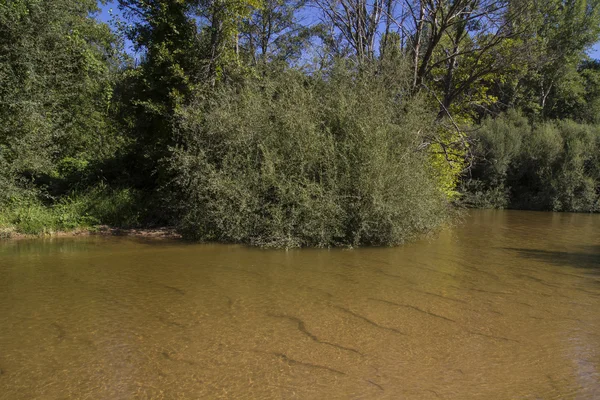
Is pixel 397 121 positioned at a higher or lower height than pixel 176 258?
higher

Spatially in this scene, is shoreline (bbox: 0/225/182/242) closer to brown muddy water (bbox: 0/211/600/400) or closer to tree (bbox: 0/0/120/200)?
tree (bbox: 0/0/120/200)

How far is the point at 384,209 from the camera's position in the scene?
1093 cm

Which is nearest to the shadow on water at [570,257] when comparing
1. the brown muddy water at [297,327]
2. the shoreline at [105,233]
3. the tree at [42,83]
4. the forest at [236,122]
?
the brown muddy water at [297,327]

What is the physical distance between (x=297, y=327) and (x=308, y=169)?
6.30 metres

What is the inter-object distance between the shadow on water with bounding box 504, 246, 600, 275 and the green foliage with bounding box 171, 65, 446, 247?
2.43 metres

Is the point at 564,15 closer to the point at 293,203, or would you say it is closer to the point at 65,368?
the point at 293,203

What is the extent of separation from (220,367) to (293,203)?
274 inches

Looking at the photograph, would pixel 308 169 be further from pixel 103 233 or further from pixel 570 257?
pixel 570 257

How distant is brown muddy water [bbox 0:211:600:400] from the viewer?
4230 mm

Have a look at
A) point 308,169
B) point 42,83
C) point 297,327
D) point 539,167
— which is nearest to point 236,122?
point 308,169

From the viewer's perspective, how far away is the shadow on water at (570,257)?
9.65m

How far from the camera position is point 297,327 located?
5691mm

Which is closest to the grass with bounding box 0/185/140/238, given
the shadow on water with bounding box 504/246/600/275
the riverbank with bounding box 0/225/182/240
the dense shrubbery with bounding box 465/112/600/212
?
the riverbank with bounding box 0/225/182/240

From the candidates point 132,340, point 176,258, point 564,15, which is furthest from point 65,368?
point 564,15
